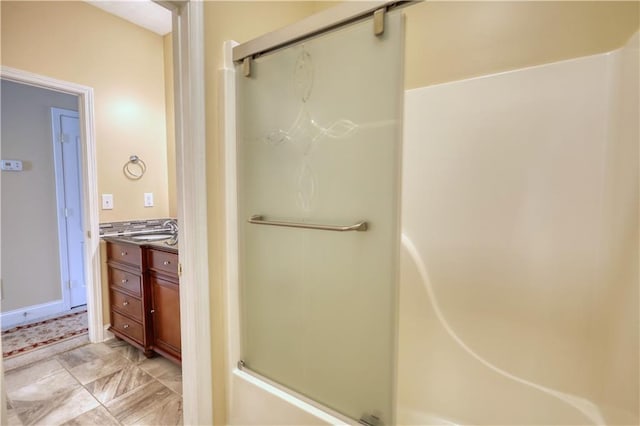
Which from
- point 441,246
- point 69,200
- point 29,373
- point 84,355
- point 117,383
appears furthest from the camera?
point 69,200

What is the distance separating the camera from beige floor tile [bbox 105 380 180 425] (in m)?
1.69

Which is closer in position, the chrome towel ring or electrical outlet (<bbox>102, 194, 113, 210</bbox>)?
electrical outlet (<bbox>102, 194, 113, 210</bbox>)

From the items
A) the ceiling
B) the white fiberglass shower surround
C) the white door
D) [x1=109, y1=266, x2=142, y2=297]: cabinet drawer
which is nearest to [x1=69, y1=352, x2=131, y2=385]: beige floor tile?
[x1=109, y1=266, x2=142, y2=297]: cabinet drawer

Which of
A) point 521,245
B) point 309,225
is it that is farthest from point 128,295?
point 521,245

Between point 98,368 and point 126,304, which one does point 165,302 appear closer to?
point 126,304

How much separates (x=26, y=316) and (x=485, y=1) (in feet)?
14.1

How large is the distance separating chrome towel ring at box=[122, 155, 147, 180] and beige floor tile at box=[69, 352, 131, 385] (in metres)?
1.47

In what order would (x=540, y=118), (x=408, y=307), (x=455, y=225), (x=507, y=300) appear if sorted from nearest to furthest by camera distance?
(x=540, y=118) < (x=507, y=300) < (x=455, y=225) < (x=408, y=307)

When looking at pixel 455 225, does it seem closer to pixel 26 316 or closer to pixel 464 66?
pixel 464 66

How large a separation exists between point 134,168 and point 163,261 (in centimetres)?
119

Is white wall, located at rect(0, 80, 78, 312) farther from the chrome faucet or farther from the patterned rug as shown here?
the chrome faucet

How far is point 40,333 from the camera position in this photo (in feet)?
8.79

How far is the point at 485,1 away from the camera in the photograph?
4.63 ft

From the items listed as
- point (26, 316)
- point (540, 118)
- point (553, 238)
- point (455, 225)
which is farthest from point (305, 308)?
point (26, 316)
